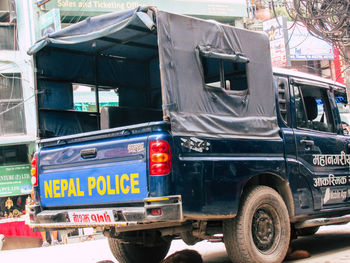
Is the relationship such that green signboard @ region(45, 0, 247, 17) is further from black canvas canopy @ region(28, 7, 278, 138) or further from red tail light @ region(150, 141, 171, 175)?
red tail light @ region(150, 141, 171, 175)

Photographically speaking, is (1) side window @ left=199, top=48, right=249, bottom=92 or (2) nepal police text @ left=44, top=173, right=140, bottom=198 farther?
(1) side window @ left=199, top=48, right=249, bottom=92

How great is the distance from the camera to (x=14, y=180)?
1650cm

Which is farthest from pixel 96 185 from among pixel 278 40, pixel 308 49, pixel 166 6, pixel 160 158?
pixel 308 49

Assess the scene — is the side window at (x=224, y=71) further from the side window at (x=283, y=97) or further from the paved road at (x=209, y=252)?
the paved road at (x=209, y=252)

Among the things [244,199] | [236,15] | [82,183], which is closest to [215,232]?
[244,199]

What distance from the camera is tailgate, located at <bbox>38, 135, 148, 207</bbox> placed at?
463 centimetres

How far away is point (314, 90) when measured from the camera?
258 inches

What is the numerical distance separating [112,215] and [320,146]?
2879mm

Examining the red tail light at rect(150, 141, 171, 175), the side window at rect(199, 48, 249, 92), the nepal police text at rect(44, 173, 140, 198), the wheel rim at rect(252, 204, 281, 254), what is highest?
the side window at rect(199, 48, 249, 92)

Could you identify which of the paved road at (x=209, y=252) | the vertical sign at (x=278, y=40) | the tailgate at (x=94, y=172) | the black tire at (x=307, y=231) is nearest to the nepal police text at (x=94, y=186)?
the tailgate at (x=94, y=172)

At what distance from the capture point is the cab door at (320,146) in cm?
595

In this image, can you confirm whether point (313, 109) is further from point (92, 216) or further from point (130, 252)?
point (92, 216)

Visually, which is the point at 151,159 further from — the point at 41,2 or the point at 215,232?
the point at 41,2

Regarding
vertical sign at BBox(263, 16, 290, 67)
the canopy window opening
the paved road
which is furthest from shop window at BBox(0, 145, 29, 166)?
vertical sign at BBox(263, 16, 290, 67)
